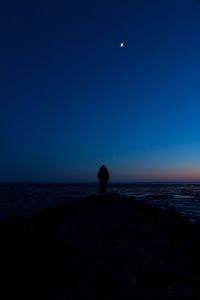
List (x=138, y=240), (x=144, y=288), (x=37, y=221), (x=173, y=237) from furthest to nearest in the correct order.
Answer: (x=37, y=221) → (x=173, y=237) → (x=138, y=240) → (x=144, y=288)

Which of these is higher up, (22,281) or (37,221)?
(37,221)

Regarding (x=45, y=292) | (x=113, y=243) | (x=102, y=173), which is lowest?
(x=45, y=292)

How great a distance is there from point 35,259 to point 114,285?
299 centimetres

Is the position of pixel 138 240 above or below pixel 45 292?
above

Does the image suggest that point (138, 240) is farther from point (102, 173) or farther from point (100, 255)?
point (102, 173)

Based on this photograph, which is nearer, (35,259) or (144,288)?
(144,288)

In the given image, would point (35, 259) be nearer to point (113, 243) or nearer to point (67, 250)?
point (67, 250)

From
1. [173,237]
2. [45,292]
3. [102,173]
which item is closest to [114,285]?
[45,292]

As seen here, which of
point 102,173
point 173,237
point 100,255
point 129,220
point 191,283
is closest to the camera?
point 191,283

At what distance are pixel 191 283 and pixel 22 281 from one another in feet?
11.5

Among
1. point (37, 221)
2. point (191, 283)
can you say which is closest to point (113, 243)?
point (191, 283)

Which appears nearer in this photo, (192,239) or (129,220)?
(192,239)

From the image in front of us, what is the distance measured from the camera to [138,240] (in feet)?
33.9

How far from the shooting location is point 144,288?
20.5ft
